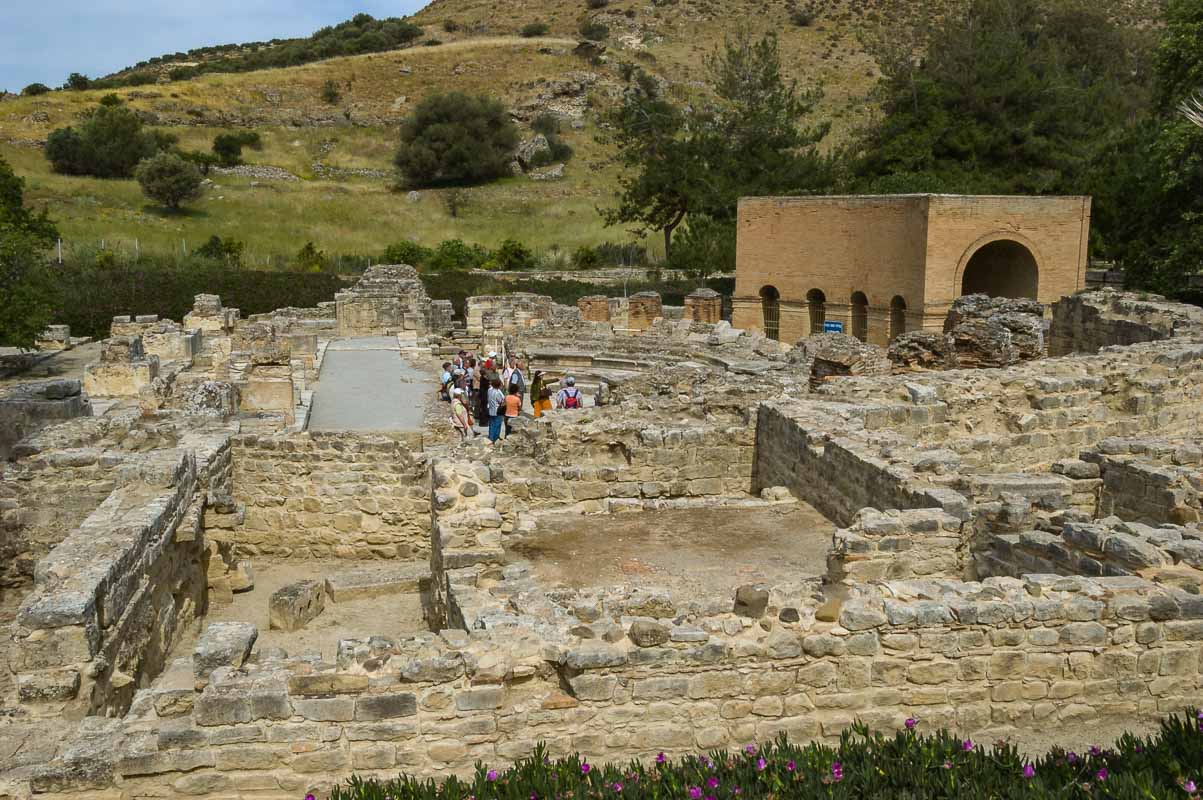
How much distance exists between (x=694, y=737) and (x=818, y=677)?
67 cm

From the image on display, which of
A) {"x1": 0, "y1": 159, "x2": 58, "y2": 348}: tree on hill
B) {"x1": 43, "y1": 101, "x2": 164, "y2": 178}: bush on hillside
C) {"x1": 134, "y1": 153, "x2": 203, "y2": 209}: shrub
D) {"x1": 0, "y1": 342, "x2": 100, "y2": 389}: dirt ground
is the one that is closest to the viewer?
{"x1": 0, "y1": 159, "x2": 58, "y2": 348}: tree on hill

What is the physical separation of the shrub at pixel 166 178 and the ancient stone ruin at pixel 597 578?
135 ft

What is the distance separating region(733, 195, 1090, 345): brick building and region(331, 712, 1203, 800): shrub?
25.5 metres

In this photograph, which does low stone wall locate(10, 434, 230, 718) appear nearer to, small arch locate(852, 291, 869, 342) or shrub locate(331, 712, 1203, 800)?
shrub locate(331, 712, 1203, 800)

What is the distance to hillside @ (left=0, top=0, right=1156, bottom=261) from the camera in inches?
2013

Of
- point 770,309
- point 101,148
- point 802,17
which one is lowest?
point 770,309

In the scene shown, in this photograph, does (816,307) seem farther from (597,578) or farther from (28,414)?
(597,578)

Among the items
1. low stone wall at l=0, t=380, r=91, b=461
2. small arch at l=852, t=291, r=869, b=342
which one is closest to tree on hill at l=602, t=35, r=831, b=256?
small arch at l=852, t=291, r=869, b=342

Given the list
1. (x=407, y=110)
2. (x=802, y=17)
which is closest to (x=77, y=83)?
(x=407, y=110)

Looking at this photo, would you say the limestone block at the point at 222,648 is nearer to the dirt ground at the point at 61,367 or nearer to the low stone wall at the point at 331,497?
the low stone wall at the point at 331,497

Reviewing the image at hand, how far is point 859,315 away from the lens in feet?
105

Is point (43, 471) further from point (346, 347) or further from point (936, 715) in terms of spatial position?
point (346, 347)

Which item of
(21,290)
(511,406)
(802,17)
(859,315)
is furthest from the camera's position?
(802,17)

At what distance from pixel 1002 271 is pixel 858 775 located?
30643 millimetres
